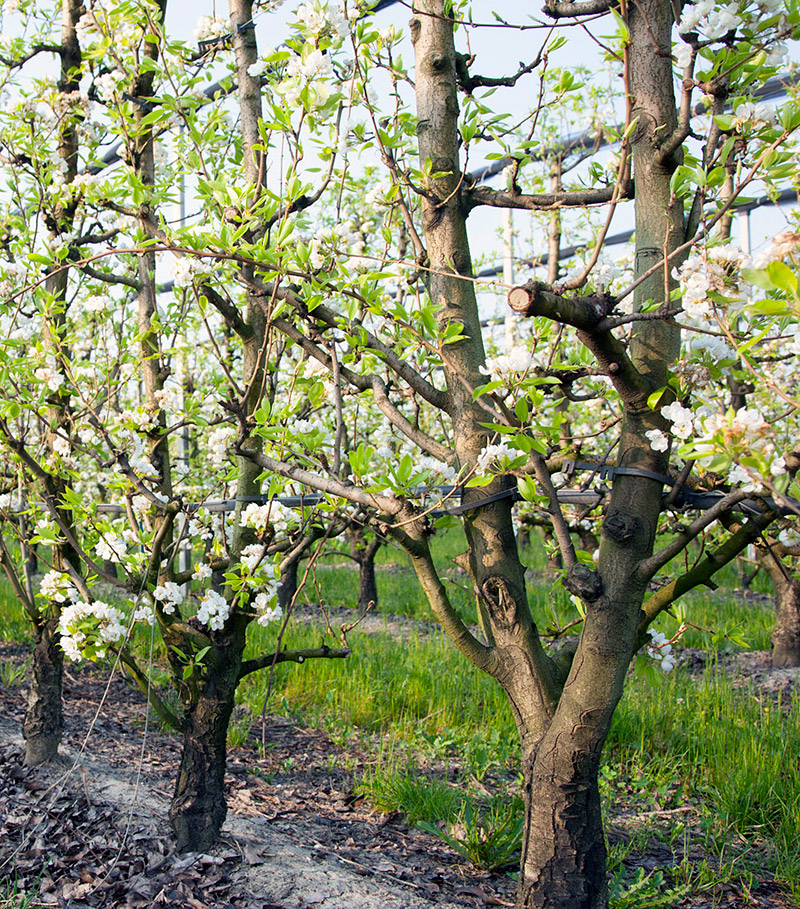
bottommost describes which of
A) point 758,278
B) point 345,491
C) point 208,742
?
point 208,742

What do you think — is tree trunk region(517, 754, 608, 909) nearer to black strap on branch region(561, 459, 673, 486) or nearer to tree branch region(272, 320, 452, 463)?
black strap on branch region(561, 459, 673, 486)

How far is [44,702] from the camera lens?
291cm

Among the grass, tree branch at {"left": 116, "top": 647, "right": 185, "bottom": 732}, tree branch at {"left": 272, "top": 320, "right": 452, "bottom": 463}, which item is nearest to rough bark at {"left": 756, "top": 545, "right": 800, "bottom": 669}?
the grass

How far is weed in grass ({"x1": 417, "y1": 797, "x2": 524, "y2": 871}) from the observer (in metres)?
2.24

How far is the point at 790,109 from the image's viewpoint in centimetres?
128

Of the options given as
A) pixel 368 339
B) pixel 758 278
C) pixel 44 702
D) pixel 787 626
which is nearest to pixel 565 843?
pixel 368 339

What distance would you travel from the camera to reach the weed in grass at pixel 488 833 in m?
2.24

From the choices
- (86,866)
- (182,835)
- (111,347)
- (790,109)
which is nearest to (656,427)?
(790,109)

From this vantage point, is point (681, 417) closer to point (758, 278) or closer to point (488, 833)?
point (758, 278)

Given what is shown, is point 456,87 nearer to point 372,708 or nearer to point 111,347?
point 372,708

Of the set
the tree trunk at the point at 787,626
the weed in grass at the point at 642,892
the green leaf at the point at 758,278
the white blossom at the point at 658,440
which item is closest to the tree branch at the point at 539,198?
the white blossom at the point at 658,440

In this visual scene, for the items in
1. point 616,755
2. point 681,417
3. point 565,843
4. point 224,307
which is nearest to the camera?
point 681,417

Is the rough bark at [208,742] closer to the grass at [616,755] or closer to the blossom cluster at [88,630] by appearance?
the blossom cluster at [88,630]

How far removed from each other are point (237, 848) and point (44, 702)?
1175 mm
